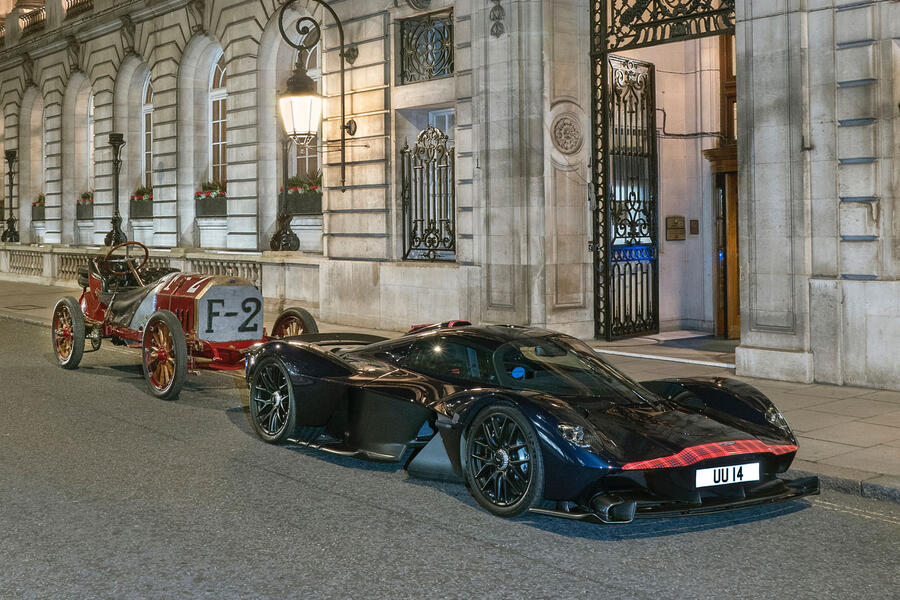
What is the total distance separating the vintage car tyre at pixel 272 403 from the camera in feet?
26.5

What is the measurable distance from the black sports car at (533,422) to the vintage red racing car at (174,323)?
9.14ft

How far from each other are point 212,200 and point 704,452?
20043 millimetres

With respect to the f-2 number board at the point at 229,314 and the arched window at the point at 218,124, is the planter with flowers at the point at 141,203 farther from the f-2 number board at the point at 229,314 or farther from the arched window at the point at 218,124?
the f-2 number board at the point at 229,314

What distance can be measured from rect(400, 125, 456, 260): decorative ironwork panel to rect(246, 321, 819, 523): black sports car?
831 centimetres

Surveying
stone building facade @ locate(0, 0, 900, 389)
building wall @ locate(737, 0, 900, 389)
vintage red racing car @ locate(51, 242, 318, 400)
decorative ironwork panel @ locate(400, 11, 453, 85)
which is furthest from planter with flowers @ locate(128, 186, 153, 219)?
building wall @ locate(737, 0, 900, 389)

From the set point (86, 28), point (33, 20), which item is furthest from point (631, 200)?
point (33, 20)

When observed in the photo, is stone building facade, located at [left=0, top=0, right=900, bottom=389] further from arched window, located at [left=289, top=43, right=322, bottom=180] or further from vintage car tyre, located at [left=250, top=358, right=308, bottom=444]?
vintage car tyre, located at [left=250, top=358, right=308, bottom=444]

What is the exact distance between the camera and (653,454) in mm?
5793

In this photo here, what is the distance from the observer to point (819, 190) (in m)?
11.2

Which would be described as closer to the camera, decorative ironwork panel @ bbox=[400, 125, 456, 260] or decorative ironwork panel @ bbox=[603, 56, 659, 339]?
decorative ironwork panel @ bbox=[603, 56, 659, 339]

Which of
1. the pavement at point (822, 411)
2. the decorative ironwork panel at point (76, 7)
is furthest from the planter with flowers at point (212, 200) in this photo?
the decorative ironwork panel at point (76, 7)

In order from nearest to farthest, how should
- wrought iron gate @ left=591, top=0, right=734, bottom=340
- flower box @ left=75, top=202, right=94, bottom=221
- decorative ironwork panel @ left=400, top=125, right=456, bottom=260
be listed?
wrought iron gate @ left=591, top=0, right=734, bottom=340 < decorative ironwork panel @ left=400, top=125, right=456, bottom=260 < flower box @ left=75, top=202, right=94, bottom=221

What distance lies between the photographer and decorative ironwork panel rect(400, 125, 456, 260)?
16.6 meters

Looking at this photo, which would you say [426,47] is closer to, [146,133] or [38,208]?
[146,133]
